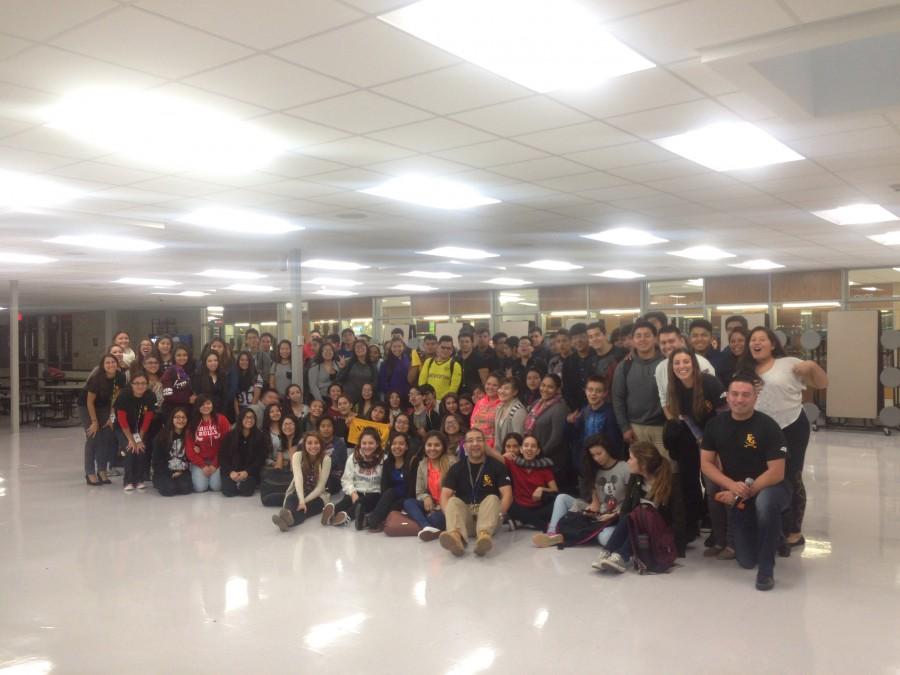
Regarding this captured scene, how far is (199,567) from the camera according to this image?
16.4 feet

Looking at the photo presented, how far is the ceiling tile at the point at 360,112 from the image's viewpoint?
4262 millimetres

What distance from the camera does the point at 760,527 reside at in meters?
4.55

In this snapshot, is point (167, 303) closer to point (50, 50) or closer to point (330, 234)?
point (330, 234)

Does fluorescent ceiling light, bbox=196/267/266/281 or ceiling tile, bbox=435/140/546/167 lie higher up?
ceiling tile, bbox=435/140/546/167

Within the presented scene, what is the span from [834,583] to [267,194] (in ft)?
17.5

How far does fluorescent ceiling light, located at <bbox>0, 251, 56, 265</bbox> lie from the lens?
10805mm

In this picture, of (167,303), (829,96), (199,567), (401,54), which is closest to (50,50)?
(401,54)

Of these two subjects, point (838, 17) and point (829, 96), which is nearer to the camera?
point (838, 17)

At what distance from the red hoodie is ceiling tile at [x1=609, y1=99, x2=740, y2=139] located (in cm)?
516

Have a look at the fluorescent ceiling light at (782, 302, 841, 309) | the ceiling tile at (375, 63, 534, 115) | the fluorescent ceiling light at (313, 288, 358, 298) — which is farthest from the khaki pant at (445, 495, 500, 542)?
the fluorescent ceiling light at (313, 288, 358, 298)

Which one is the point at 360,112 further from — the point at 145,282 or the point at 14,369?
the point at 145,282

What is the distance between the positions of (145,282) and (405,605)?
13.2 meters

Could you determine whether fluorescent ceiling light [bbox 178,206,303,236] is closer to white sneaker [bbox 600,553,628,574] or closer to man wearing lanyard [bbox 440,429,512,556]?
man wearing lanyard [bbox 440,429,512,556]

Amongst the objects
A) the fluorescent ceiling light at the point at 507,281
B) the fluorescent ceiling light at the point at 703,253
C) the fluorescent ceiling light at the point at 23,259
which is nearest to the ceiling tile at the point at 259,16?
the fluorescent ceiling light at the point at 703,253
